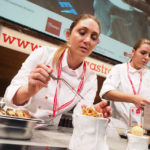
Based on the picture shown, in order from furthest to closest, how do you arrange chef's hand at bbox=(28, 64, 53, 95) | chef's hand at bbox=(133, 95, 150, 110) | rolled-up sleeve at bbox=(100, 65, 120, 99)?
rolled-up sleeve at bbox=(100, 65, 120, 99), chef's hand at bbox=(133, 95, 150, 110), chef's hand at bbox=(28, 64, 53, 95)

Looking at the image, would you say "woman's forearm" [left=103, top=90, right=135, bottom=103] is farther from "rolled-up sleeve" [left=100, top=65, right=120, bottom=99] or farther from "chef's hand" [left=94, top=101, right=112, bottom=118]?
"chef's hand" [left=94, top=101, right=112, bottom=118]

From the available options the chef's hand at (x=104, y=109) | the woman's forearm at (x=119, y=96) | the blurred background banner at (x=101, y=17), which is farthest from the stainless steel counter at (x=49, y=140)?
the blurred background banner at (x=101, y=17)

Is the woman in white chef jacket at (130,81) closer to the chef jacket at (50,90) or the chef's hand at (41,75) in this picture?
the chef jacket at (50,90)

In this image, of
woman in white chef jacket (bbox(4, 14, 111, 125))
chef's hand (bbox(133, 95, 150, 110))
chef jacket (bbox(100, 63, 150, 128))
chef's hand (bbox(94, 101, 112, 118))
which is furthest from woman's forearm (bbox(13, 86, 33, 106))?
chef jacket (bbox(100, 63, 150, 128))

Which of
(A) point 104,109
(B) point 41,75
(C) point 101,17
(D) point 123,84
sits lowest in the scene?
(A) point 104,109

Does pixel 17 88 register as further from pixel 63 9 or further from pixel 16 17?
pixel 63 9

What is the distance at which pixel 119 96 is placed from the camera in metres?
1.70

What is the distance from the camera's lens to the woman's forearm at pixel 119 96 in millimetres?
1634

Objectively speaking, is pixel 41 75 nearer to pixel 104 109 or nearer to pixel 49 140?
pixel 49 140

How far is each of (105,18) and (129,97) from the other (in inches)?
61.0

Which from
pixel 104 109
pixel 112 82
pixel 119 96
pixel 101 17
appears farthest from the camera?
pixel 101 17

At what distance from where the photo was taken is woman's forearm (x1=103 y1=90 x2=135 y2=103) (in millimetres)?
A: 1634

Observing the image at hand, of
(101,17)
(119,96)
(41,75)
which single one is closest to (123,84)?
(119,96)

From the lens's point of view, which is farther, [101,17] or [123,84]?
[101,17]
